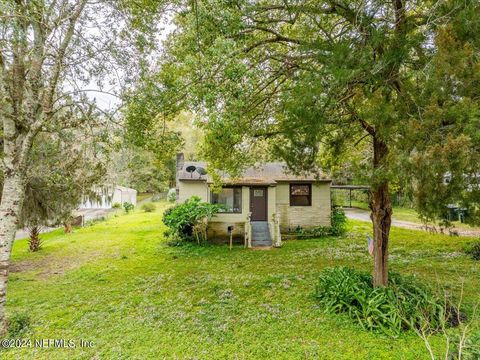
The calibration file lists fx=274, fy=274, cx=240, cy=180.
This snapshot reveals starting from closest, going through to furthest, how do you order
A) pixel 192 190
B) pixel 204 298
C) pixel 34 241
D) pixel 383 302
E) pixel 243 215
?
pixel 383 302, pixel 204 298, pixel 34 241, pixel 243 215, pixel 192 190

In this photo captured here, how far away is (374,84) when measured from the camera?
432cm

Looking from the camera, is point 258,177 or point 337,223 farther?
point 337,223

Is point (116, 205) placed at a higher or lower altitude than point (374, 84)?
lower

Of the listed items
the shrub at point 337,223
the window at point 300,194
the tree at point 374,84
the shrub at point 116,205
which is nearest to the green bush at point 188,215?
the window at point 300,194

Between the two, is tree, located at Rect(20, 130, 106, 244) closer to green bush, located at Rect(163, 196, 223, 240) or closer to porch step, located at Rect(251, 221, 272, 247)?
green bush, located at Rect(163, 196, 223, 240)

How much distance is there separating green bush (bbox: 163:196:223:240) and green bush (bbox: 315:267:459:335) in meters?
7.09

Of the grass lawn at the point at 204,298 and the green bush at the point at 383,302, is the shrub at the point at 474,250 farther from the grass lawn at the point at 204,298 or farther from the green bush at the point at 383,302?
the green bush at the point at 383,302

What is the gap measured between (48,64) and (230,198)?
1070 centimetres

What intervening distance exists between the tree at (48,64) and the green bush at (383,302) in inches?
265

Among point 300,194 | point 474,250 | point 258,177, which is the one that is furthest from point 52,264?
point 474,250

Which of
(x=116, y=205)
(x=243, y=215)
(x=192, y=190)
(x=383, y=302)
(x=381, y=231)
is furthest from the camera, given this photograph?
(x=116, y=205)

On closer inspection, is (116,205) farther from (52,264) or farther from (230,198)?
(52,264)

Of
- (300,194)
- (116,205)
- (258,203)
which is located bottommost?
(116,205)

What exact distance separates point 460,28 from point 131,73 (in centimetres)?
570
